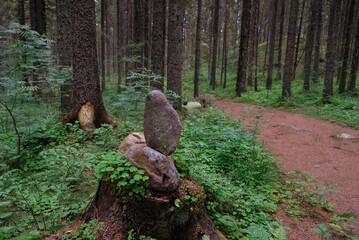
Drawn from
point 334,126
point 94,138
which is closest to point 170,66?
point 94,138

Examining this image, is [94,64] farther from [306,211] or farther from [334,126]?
[334,126]

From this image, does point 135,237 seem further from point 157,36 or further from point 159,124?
point 157,36

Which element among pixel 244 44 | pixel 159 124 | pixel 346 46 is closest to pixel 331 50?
pixel 346 46

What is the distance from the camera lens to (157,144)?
273 cm

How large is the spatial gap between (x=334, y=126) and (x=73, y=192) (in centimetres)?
953

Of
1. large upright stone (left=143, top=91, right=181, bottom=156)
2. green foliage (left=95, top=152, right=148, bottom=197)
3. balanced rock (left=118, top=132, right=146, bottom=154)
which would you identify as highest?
large upright stone (left=143, top=91, right=181, bottom=156)

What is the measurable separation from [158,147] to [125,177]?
57 centimetres

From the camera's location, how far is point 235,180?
409 cm

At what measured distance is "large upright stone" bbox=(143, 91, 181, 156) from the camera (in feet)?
8.80

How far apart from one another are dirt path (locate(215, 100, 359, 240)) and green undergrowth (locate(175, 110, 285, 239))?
50 centimetres

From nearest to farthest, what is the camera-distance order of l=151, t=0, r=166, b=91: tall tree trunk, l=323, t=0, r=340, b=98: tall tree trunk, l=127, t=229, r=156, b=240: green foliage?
l=127, t=229, r=156, b=240: green foliage → l=151, t=0, r=166, b=91: tall tree trunk → l=323, t=0, r=340, b=98: tall tree trunk

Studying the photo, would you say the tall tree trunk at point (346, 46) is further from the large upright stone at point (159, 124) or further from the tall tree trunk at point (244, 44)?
the large upright stone at point (159, 124)

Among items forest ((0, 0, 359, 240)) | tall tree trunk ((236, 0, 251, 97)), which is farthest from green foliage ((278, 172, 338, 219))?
tall tree trunk ((236, 0, 251, 97))

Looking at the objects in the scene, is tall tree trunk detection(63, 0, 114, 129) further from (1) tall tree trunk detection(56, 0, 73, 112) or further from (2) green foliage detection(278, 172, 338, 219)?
(2) green foliage detection(278, 172, 338, 219)
